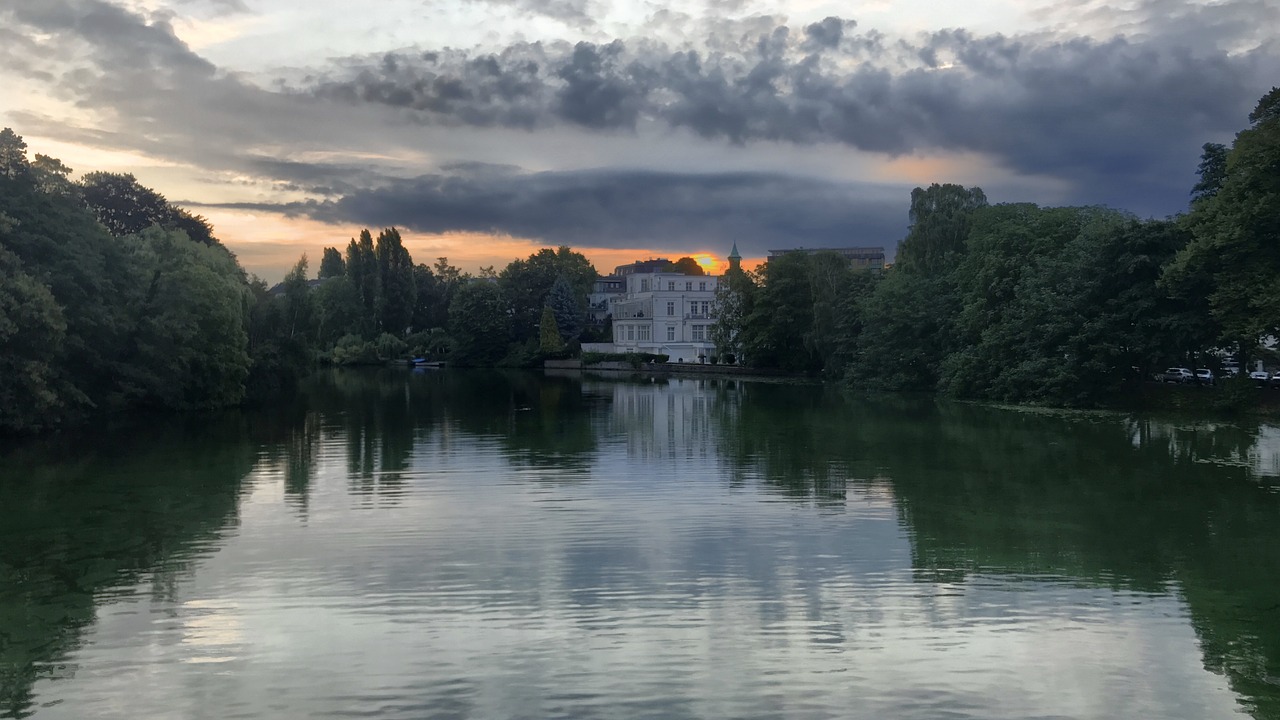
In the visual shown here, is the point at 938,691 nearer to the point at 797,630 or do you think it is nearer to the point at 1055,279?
the point at 797,630

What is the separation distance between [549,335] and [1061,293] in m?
71.5

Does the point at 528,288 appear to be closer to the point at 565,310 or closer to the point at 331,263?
the point at 565,310

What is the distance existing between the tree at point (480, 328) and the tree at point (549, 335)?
6417mm

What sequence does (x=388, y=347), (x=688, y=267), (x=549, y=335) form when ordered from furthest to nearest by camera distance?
(x=688, y=267) < (x=388, y=347) < (x=549, y=335)

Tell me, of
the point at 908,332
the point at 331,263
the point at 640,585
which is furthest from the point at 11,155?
the point at 331,263

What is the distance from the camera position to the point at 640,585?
42.7ft

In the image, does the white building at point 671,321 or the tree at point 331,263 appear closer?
the white building at point 671,321

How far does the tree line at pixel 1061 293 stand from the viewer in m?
37.3

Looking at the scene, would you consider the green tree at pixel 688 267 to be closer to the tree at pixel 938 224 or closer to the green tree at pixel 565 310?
the green tree at pixel 565 310

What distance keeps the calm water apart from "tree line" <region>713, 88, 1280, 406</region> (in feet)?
44.5

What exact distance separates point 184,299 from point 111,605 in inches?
1264

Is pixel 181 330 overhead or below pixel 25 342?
overhead

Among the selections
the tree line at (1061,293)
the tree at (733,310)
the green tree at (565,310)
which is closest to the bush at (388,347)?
the green tree at (565,310)

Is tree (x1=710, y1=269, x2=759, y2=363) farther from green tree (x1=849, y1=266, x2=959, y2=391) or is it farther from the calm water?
the calm water
